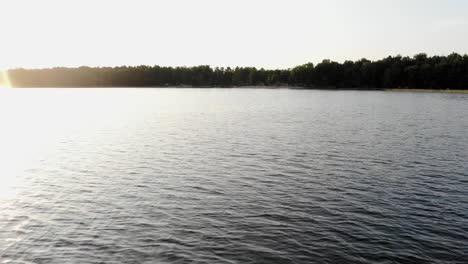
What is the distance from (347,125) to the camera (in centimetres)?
9819

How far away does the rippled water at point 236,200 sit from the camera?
27594 mm

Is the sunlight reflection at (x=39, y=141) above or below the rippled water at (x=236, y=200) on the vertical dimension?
below

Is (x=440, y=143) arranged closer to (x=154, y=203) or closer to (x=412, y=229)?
(x=412, y=229)

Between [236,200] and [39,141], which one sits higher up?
[236,200]

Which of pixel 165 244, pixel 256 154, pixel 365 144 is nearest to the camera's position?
pixel 165 244

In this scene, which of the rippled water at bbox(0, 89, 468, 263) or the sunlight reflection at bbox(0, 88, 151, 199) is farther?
the sunlight reflection at bbox(0, 88, 151, 199)

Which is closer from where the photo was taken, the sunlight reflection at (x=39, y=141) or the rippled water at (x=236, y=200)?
the rippled water at (x=236, y=200)

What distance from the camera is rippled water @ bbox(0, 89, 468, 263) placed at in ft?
90.5

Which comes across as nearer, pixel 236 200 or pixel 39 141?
pixel 236 200

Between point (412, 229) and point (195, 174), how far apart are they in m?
24.9

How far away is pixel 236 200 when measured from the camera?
38188mm

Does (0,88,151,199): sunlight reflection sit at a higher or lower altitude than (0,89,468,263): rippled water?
lower

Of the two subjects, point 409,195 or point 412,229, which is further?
point 409,195

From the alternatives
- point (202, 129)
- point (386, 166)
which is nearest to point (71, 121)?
point (202, 129)
